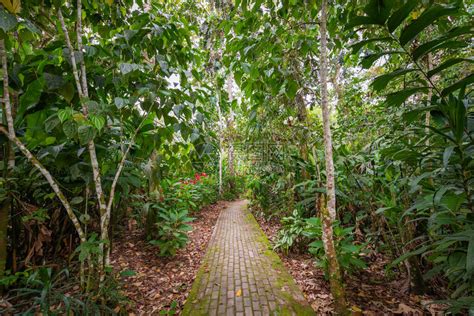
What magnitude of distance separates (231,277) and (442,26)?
2968 millimetres

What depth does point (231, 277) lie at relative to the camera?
104 inches

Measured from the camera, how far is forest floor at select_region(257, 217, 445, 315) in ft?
5.93

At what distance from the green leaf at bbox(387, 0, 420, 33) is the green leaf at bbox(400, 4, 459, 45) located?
0.05 meters

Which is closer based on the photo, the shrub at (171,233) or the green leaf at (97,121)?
the green leaf at (97,121)

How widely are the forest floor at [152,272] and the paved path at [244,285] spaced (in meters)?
0.15

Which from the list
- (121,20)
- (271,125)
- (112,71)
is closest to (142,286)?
(112,71)

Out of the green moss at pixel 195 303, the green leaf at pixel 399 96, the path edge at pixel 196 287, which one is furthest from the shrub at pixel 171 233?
the green leaf at pixel 399 96

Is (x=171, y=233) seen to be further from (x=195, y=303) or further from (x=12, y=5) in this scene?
(x=12, y=5)

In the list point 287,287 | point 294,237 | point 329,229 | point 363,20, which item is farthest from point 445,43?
point 294,237

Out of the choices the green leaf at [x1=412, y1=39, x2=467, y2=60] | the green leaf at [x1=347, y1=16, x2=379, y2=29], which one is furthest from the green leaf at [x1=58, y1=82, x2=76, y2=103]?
the green leaf at [x1=412, y1=39, x2=467, y2=60]

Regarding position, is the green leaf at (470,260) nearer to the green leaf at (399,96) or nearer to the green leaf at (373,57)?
the green leaf at (399,96)

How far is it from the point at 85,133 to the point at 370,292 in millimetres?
2665

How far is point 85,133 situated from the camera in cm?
127

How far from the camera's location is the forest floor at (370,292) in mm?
1807
